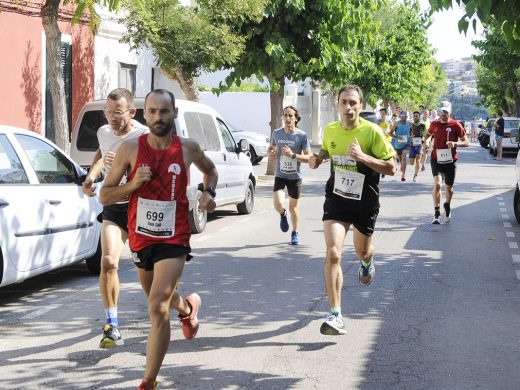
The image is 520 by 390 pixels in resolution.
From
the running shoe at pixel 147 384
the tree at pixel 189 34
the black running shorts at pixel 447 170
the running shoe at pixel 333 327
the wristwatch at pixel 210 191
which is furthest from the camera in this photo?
the tree at pixel 189 34

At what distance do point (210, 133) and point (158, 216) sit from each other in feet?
27.3

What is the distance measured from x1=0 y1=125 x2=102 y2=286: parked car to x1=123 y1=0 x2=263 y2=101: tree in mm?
12629

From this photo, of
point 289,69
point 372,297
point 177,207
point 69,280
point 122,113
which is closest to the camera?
point 177,207

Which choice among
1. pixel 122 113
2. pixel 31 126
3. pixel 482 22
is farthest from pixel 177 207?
pixel 31 126

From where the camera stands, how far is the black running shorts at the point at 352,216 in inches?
290

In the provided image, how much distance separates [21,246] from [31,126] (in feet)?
40.8

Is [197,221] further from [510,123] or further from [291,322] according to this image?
[510,123]

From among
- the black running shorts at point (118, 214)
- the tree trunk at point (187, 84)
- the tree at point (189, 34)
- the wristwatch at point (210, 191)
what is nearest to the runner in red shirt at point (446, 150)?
the tree at point (189, 34)

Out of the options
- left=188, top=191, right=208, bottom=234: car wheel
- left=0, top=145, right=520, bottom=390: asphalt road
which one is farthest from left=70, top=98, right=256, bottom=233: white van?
left=0, top=145, right=520, bottom=390: asphalt road

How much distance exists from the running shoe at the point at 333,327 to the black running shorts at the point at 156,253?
156 centimetres

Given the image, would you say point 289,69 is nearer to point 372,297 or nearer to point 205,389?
point 372,297

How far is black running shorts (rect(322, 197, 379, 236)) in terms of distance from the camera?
24.1 feet

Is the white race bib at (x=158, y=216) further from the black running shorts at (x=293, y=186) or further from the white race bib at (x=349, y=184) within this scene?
the black running shorts at (x=293, y=186)

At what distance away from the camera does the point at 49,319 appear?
24.4 ft
